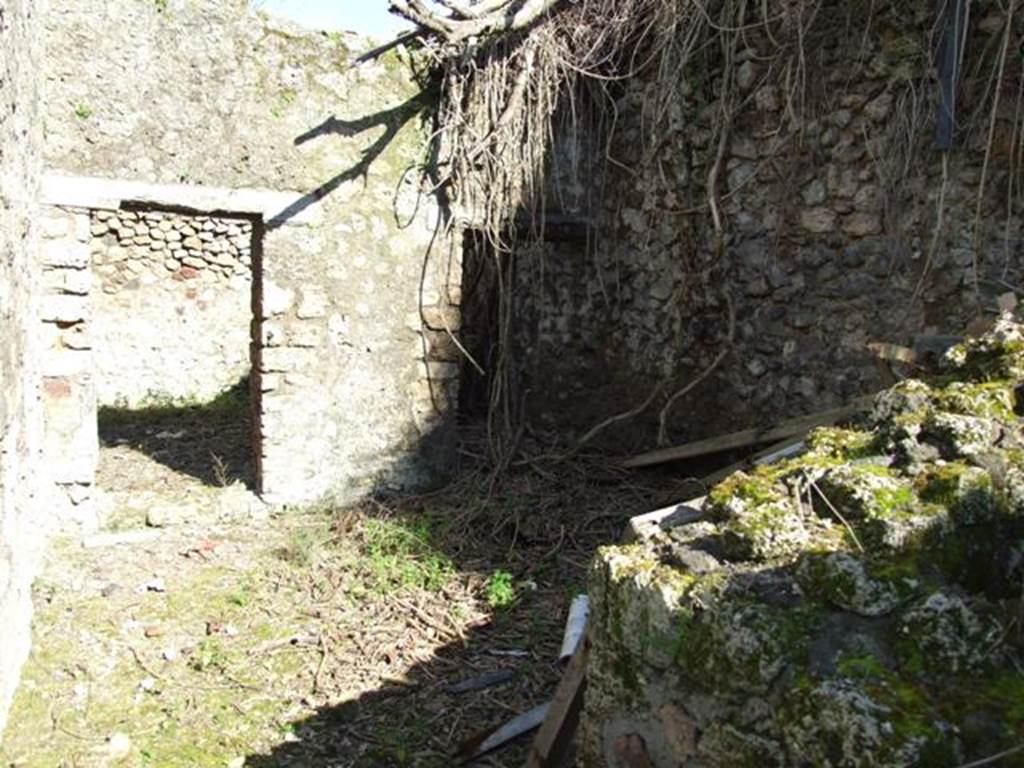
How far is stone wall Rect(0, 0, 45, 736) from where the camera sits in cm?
299

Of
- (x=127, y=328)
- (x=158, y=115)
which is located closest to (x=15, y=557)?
(x=158, y=115)

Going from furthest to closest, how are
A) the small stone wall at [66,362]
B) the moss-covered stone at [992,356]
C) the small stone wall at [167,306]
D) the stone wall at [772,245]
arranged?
the small stone wall at [167,306] → the small stone wall at [66,362] → the stone wall at [772,245] → the moss-covered stone at [992,356]

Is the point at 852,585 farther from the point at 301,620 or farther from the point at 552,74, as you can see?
the point at 552,74

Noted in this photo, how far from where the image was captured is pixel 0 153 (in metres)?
2.89

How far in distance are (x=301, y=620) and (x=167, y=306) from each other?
222 inches

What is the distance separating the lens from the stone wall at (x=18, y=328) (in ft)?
9.82

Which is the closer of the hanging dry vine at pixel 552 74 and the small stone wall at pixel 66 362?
the small stone wall at pixel 66 362

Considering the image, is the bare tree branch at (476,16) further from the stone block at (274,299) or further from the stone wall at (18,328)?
the stone wall at (18,328)

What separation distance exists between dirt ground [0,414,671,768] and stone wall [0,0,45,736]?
28cm

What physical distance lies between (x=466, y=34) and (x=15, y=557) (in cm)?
352

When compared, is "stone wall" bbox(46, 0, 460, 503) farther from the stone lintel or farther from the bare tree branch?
the bare tree branch

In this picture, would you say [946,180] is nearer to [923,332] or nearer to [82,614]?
[923,332]

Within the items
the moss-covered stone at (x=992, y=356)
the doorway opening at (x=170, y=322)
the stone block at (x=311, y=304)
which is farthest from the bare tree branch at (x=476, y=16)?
the doorway opening at (x=170, y=322)

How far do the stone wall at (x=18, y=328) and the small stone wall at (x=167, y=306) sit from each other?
168 inches
